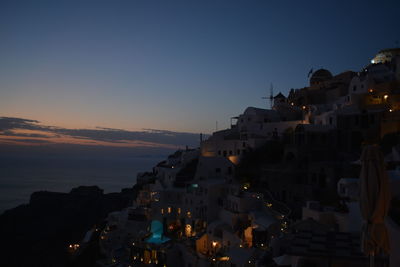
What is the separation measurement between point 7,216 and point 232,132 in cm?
5508

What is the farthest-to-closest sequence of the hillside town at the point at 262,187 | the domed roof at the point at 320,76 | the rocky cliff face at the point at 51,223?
the rocky cliff face at the point at 51,223
the domed roof at the point at 320,76
the hillside town at the point at 262,187

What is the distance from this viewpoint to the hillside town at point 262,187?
23.9m

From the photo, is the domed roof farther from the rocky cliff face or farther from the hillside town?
the rocky cliff face

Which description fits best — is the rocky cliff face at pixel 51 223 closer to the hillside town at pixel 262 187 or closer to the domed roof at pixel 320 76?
the hillside town at pixel 262 187

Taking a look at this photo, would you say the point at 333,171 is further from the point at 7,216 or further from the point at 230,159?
the point at 7,216

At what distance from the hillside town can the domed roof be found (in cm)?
842

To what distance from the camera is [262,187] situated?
34.4 meters

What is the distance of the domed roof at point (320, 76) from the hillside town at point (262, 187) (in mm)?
8422

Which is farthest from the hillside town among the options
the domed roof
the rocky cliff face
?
the rocky cliff face

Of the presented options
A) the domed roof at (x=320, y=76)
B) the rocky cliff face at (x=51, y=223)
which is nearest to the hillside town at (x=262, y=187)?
the domed roof at (x=320, y=76)

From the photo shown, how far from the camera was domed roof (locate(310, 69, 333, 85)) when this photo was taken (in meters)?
54.4

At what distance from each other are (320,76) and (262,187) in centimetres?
2870

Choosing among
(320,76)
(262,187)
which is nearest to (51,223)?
(262,187)

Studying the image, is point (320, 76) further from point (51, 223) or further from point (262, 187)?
point (51, 223)
